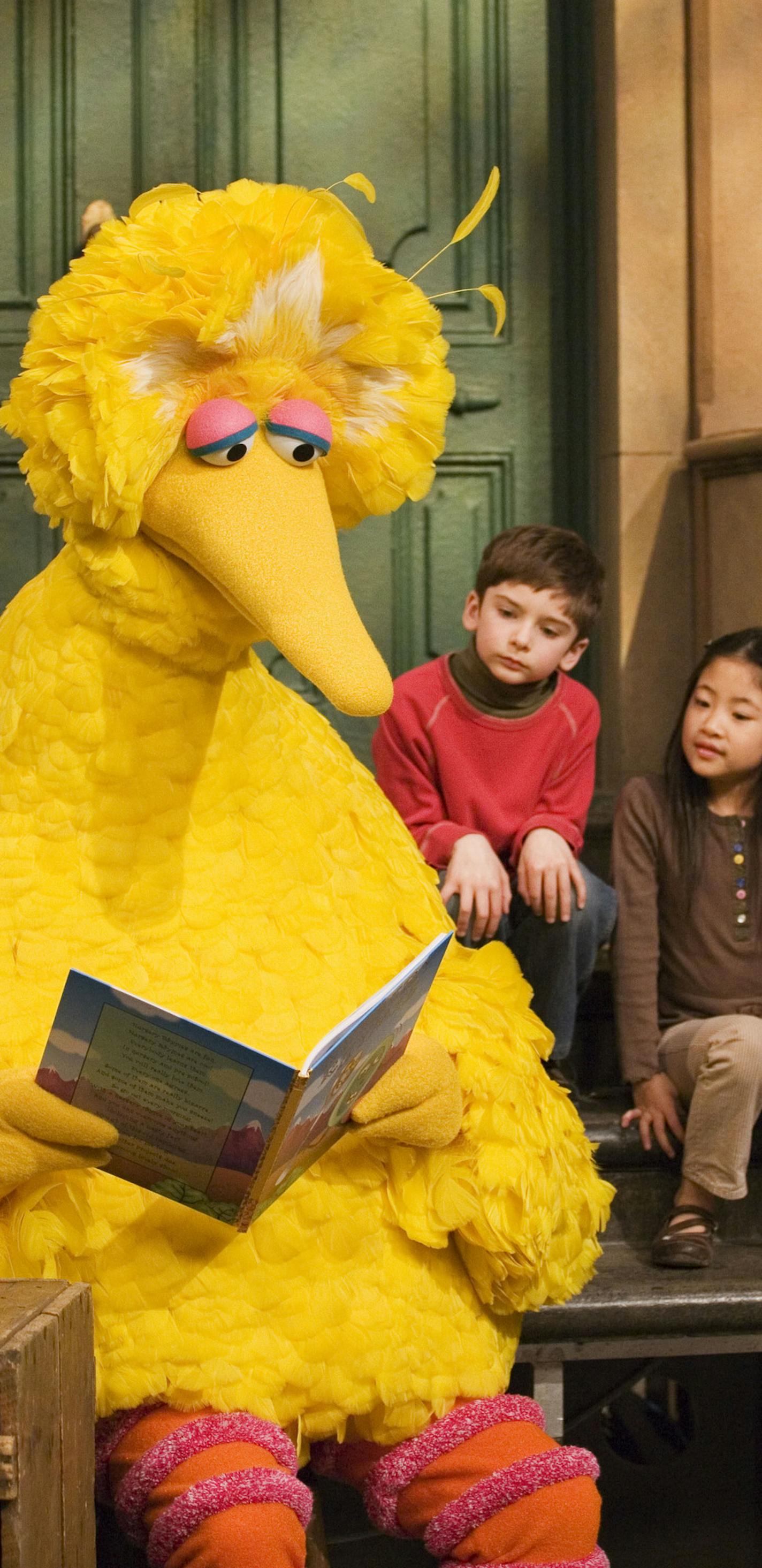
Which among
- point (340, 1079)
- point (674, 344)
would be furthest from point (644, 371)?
point (340, 1079)

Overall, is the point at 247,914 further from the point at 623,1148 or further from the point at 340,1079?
the point at 623,1148

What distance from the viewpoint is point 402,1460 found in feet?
4.78

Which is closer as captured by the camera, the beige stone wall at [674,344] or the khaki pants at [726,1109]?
the khaki pants at [726,1109]

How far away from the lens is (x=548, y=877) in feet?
7.13

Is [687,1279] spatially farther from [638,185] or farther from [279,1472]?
[638,185]

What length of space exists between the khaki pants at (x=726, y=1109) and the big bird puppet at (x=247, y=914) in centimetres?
67

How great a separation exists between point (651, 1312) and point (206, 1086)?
3.34 ft

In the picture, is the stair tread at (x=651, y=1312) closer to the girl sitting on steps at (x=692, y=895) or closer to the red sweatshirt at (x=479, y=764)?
the girl sitting on steps at (x=692, y=895)

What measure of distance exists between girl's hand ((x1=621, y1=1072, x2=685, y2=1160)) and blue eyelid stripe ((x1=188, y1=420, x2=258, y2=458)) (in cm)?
135

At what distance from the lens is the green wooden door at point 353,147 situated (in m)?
3.11

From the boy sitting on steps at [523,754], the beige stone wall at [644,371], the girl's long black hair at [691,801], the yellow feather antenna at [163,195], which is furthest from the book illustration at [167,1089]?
the beige stone wall at [644,371]

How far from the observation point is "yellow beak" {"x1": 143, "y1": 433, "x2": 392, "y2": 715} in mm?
1215

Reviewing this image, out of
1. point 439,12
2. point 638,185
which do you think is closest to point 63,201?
point 439,12

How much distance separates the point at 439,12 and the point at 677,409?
3.08 feet
